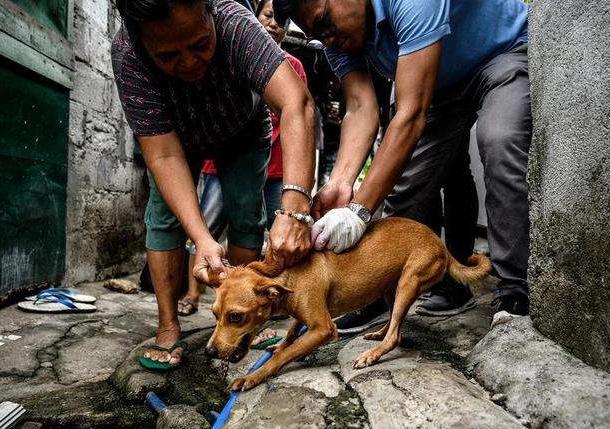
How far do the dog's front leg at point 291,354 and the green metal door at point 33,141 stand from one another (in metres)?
2.49

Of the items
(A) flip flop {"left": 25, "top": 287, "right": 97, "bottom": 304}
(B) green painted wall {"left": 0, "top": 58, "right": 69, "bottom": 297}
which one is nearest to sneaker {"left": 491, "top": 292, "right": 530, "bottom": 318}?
(A) flip flop {"left": 25, "top": 287, "right": 97, "bottom": 304}

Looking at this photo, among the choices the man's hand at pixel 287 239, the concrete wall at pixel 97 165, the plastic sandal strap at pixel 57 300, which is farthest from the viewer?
the concrete wall at pixel 97 165

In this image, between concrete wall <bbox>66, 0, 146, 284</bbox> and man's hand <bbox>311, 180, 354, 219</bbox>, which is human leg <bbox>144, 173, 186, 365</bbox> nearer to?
man's hand <bbox>311, 180, 354, 219</bbox>

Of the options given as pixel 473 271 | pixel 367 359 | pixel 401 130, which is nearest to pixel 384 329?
pixel 367 359

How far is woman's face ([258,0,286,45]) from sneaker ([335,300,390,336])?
2.62 m

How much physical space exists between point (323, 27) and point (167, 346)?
6.26 feet

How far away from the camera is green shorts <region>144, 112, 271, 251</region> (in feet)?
8.76

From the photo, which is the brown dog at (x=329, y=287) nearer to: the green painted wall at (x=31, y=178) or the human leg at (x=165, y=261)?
the human leg at (x=165, y=261)

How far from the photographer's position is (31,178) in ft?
12.5

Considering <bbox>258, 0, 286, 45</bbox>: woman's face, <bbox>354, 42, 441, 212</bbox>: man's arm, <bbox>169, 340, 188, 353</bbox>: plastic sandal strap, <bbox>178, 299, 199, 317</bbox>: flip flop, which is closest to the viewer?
<bbox>354, 42, 441, 212</bbox>: man's arm

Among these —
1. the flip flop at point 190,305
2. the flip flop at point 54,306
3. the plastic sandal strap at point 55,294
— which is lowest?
the flip flop at point 190,305

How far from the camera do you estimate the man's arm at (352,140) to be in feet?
7.96

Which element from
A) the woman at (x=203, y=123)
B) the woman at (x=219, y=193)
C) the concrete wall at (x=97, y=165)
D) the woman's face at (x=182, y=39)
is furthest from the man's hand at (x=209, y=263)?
the concrete wall at (x=97, y=165)

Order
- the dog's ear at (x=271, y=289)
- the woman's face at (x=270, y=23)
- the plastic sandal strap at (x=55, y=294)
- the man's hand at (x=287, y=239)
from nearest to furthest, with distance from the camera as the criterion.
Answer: the man's hand at (x=287, y=239), the dog's ear at (x=271, y=289), the plastic sandal strap at (x=55, y=294), the woman's face at (x=270, y=23)
